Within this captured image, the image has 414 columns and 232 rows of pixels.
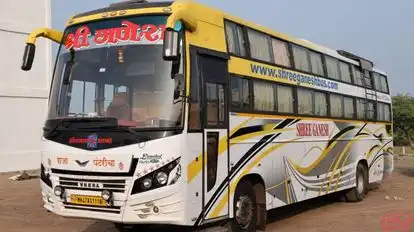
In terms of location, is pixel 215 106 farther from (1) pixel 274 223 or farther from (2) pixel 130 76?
(1) pixel 274 223

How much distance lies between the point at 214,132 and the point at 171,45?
185cm

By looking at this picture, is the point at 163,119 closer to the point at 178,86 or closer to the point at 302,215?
the point at 178,86

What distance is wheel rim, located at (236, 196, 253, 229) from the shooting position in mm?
8711

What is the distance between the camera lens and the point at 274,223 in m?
11.0

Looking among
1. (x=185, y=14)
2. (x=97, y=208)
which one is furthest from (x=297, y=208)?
(x=185, y=14)

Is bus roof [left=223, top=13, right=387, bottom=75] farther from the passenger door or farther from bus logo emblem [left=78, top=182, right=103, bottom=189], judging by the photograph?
bus logo emblem [left=78, top=182, right=103, bottom=189]

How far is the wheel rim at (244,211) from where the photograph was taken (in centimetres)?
871

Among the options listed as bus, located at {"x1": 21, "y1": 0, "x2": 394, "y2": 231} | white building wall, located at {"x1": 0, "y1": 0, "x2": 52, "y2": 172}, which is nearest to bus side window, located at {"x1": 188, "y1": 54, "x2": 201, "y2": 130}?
bus, located at {"x1": 21, "y1": 0, "x2": 394, "y2": 231}

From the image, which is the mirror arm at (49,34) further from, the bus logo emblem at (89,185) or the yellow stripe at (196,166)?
the yellow stripe at (196,166)

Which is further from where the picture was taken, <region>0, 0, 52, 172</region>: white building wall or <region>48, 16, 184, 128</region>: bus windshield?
<region>0, 0, 52, 172</region>: white building wall

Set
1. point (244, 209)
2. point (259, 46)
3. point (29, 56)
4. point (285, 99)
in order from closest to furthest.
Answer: point (29, 56)
point (244, 209)
point (259, 46)
point (285, 99)

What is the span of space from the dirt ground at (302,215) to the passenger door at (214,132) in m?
2.57

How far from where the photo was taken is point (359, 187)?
14531mm

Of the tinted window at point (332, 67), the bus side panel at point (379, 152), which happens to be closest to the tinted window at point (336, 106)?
the tinted window at point (332, 67)
